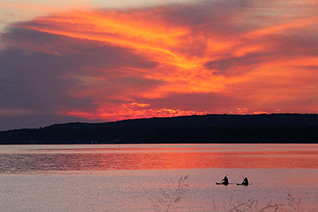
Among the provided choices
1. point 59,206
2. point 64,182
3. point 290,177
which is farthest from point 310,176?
point 59,206

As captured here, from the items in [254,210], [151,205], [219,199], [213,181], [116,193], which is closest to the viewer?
[254,210]

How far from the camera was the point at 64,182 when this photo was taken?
65312 millimetres

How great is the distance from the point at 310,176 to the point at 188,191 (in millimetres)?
25433

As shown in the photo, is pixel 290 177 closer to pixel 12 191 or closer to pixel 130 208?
pixel 130 208

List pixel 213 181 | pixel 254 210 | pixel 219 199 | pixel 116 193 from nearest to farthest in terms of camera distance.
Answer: pixel 254 210 < pixel 219 199 < pixel 116 193 < pixel 213 181

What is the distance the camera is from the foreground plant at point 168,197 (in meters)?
41.5

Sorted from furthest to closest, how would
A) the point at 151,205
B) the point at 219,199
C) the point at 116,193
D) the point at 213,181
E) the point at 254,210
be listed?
1. the point at 213,181
2. the point at 116,193
3. the point at 219,199
4. the point at 151,205
5. the point at 254,210

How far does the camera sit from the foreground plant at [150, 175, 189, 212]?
41.5m

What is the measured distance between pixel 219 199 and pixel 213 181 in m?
18.5

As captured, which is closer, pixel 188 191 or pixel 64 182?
pixel 188 191

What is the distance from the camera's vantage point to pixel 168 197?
158 ft

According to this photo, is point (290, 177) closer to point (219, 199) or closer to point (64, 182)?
point (219, 199)

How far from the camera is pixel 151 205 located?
42.7 metres

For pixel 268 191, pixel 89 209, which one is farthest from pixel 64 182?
pixel 268 191
